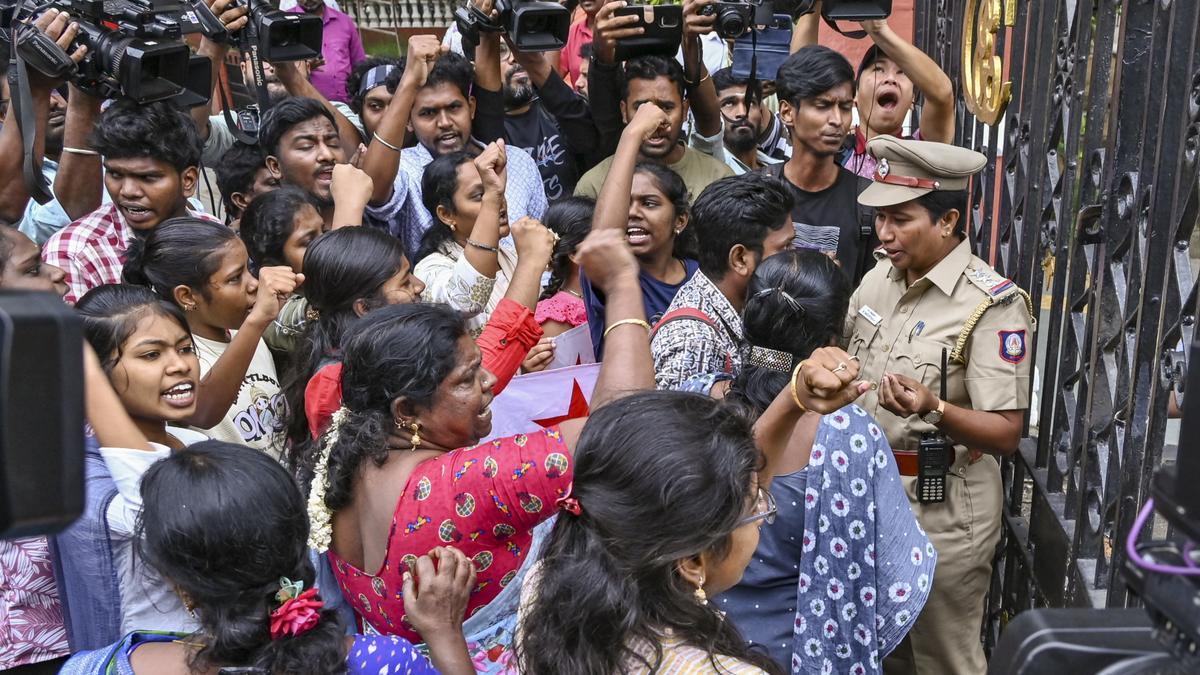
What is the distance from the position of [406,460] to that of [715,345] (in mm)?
973

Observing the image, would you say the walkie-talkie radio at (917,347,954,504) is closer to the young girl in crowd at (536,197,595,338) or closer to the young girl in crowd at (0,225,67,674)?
the young girl in crowd at (536,197,595,338)

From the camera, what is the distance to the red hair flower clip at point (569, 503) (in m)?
1.69

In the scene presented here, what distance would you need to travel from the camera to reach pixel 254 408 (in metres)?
3.04

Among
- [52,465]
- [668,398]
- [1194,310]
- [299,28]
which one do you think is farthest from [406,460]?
[299,28]

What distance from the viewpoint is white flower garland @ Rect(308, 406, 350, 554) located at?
2104 mm

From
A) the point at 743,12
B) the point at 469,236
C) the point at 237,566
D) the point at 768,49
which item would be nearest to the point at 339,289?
the point at 469,236

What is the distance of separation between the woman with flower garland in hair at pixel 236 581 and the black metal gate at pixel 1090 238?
58.7 inches

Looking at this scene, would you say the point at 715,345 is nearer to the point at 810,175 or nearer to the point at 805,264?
the point at 805,264

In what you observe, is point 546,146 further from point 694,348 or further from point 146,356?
point 146,356

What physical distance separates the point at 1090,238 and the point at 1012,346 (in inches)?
19.7

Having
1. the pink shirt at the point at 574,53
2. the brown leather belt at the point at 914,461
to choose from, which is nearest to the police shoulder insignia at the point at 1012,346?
the brown leather belt at the point at 914,461

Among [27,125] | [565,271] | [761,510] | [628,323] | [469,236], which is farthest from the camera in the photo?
[565,271]

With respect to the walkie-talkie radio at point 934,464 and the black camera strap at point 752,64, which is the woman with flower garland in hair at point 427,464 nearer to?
the walkie-talkie radio at point 934,464

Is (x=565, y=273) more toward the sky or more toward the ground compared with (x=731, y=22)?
more toward the ground
